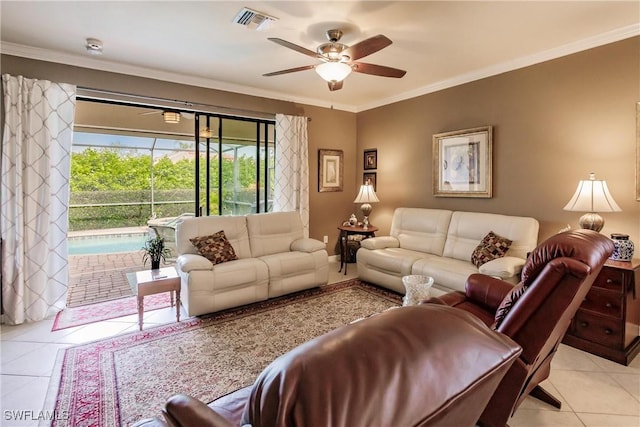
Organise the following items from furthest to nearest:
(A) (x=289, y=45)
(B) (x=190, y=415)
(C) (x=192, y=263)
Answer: (C) (x=192, y=263), (A) (x=289, y=45), (B) (x=190, y=415)

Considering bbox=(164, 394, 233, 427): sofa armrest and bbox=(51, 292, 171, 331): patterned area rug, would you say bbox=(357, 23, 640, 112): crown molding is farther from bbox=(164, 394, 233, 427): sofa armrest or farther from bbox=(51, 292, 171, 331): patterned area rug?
bbox=(51, 292, 171, 331): patterned area rug

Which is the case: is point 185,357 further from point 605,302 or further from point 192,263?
point 605,302

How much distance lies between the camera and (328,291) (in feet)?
13.1

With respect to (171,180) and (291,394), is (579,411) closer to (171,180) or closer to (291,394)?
(291,394)

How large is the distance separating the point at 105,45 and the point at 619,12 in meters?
4.39

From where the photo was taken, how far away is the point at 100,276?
186 inches

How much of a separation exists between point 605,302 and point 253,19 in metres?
3.50

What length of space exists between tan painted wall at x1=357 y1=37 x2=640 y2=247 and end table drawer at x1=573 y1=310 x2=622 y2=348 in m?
0.83

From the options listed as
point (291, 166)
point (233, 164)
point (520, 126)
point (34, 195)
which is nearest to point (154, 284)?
point (34, 195)

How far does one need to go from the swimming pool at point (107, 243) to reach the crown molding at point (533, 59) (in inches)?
228

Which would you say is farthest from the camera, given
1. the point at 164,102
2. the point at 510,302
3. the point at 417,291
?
the point at 164,102

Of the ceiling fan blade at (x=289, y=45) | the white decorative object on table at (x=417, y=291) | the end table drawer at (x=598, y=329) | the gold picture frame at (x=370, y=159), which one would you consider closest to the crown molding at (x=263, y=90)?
the gold picture frame at (x=370, y=159)

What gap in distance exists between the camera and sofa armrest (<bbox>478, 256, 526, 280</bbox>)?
290 cm

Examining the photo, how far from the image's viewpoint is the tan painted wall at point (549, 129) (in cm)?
284
